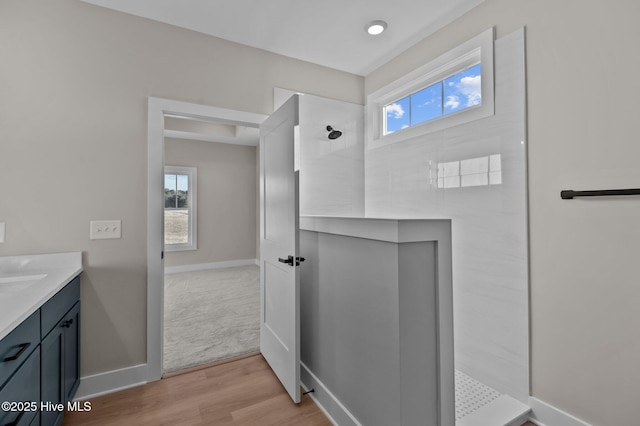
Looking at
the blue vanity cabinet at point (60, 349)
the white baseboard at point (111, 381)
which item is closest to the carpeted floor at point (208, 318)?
the white baseboard at point (111, 381)

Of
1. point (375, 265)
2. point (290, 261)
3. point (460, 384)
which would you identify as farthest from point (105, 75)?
point (460, 384)

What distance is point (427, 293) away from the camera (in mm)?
1326

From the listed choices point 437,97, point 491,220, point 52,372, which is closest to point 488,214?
point 491,220

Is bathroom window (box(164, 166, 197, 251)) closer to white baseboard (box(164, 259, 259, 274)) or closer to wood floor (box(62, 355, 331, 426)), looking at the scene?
white baseboard (box(164, 259, 259, 274))

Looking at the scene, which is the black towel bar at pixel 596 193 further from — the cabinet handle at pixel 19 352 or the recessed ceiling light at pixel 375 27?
the cabinet handle at pixel 19 352

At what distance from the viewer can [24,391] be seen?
3.68 feet

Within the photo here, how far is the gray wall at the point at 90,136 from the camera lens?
6.16 feet

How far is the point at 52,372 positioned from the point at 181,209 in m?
4.75

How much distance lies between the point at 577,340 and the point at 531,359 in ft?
0.97

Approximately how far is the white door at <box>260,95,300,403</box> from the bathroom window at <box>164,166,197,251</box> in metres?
3.93

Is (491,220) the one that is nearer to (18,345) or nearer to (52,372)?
(18,345)

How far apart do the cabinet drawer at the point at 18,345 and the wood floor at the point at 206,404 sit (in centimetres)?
90

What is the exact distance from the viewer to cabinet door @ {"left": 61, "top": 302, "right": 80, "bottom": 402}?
1650 millimetres

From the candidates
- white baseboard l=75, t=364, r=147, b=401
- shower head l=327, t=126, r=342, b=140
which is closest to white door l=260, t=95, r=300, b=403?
shower head l=327, t=126, r=342, b=140
